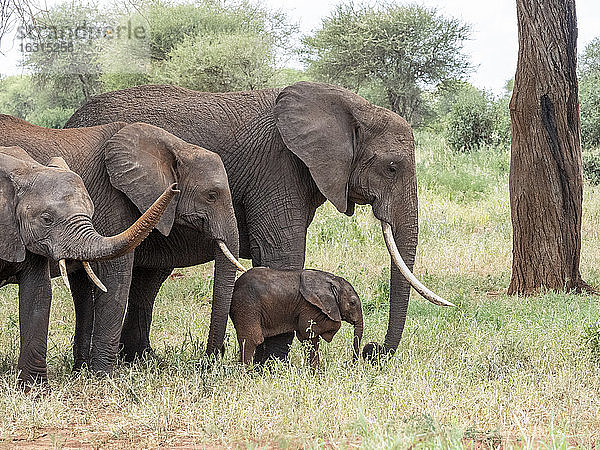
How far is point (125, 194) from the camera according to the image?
6.73 metres

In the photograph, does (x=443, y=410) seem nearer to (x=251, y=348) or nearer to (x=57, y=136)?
(x=251, y=348)

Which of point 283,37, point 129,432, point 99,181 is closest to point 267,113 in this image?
point 99,181

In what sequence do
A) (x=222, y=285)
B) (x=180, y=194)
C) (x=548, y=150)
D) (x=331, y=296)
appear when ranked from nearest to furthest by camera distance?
(x=180, y=194), (x=222, y=285), (x=331, y=296), (x=548, y=150)

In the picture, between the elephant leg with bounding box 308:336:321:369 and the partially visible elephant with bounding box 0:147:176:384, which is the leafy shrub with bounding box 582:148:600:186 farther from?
the partially visible elephant with bounding box 0:147:176:384

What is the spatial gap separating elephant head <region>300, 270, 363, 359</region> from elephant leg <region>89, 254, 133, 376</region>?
1.35 meters

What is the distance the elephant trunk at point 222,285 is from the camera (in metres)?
6.88

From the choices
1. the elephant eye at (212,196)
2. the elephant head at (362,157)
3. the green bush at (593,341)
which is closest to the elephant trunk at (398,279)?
the elephant head at (362,157)

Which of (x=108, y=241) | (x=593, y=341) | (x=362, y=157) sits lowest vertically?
(x=593, y=341)

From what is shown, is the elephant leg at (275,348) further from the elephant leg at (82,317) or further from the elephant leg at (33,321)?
the elephant leg at (33,321)

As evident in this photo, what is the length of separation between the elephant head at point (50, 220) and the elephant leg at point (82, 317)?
108cm

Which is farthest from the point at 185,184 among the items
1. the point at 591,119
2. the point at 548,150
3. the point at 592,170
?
the point at 591,119

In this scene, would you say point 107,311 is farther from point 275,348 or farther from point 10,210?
point 275,348

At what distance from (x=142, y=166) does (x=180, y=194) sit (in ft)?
1.17

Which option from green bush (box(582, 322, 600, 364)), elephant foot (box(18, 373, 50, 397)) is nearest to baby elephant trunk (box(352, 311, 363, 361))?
green bush (box(582, 322, 600, 364))
